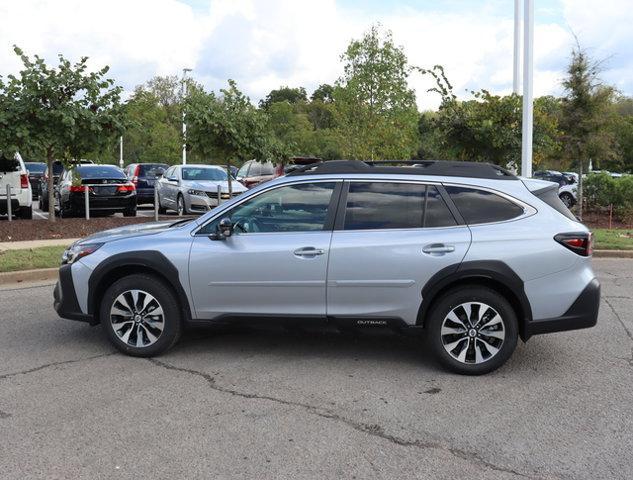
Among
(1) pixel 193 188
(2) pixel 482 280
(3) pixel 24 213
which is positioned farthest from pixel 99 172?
(2) pixel 482 280

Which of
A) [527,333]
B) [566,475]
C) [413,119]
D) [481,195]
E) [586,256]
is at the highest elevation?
[413,119]

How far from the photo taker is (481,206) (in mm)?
5207

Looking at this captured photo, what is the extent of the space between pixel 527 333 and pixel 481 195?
1.18 metres

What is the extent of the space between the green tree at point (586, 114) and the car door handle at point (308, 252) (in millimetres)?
14053

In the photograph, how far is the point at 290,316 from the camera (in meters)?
5.24

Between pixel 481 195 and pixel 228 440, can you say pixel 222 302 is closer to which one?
pixel 228 440

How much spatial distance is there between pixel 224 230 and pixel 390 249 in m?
1.39

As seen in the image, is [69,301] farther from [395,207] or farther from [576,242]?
[576,242]

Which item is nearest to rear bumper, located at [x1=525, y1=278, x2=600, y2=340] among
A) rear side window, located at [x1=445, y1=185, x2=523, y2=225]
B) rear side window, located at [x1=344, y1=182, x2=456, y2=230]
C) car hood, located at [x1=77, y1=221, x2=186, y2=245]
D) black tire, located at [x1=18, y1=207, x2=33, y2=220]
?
rear side window, located at [x1=445, y1=185, x2=523, y2=225]

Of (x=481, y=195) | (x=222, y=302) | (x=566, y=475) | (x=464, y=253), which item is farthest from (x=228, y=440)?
(x=481, y=195)

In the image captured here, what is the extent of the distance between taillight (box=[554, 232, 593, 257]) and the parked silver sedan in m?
12.7

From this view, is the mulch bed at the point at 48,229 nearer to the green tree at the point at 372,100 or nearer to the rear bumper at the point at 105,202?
the rear bumper at the point at 105,202

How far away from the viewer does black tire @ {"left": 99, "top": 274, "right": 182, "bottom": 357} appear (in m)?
5.40

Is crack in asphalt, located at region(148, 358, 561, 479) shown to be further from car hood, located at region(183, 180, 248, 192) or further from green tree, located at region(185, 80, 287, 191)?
car hood, located at region(183, 180, 248, 192)
